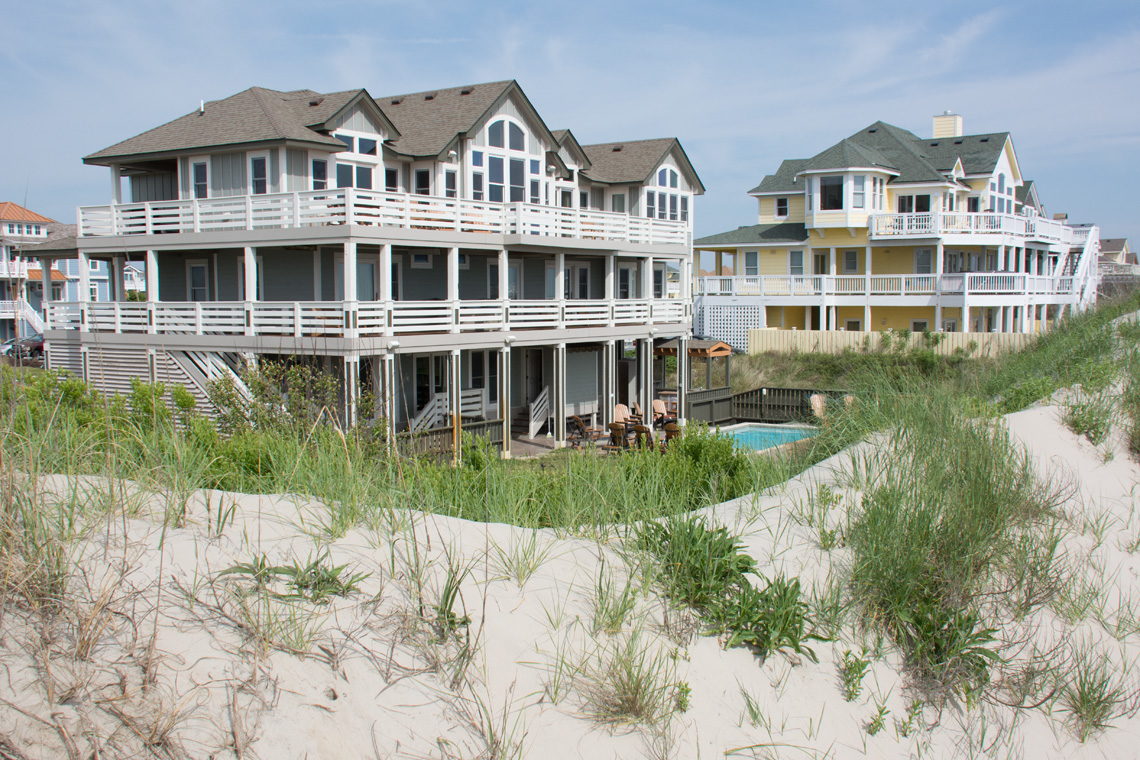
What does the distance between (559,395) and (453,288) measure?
4.74m

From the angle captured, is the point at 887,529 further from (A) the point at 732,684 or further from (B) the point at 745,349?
(B) the point at 745,349

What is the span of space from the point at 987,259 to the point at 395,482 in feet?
161

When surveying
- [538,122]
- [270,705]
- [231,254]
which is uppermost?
[538,122]

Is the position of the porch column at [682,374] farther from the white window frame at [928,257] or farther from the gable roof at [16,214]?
the gable roof at [16,214]

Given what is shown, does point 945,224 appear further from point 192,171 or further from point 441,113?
point 192,171

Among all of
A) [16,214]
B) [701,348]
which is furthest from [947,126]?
[16,214]

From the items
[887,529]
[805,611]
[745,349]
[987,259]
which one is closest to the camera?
[805,611]

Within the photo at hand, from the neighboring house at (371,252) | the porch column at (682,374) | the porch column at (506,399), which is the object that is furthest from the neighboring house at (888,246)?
the porch column at (506,399)

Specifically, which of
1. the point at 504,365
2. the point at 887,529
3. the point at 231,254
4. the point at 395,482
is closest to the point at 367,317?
the point at 504,365

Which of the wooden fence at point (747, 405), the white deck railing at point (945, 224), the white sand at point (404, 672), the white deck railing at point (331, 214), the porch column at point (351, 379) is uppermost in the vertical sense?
the white deck railing at point (945, 224)

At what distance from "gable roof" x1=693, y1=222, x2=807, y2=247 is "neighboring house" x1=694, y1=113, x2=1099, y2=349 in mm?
76

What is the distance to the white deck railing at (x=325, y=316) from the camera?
847 inches

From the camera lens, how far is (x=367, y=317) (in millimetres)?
21688

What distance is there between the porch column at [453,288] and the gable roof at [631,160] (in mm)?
10944
